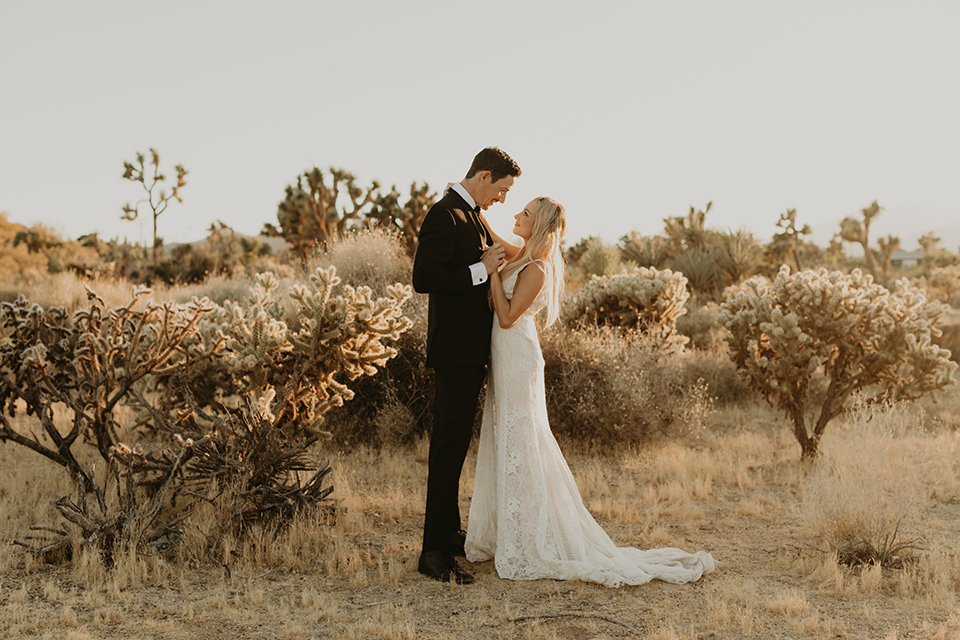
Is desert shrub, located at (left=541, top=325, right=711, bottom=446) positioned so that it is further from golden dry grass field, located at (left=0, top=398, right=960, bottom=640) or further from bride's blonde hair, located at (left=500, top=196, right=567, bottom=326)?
bride's blonde hair, located at (left=500, top=196, right=567, bottom=326)

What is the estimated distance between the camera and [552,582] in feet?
15.1

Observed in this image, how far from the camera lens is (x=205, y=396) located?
7.65 m

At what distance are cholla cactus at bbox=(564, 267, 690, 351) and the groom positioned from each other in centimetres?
610

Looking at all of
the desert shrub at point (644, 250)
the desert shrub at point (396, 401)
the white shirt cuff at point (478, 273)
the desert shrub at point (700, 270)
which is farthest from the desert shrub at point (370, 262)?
the desert shrub at point (644, 250)

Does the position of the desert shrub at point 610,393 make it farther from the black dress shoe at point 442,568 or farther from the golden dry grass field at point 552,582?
the black dress shoe at point 442,568

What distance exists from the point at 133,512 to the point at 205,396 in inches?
110

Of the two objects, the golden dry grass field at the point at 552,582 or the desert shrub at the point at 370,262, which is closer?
the golden dry grass field at the point at 552,582

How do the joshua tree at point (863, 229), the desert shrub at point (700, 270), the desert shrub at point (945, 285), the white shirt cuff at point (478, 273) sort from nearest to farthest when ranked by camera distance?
the white shirt cuff at point (478, 273)
the desert shrub at point (700, 270)
the desert shrub at point (945, 285)
the joshua tree at point (863, 229)

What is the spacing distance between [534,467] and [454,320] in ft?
3.39

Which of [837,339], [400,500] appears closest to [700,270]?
[837,339]

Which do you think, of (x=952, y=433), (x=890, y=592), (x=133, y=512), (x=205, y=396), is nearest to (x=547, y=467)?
(x=890, y=592)

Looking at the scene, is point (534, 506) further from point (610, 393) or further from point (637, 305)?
point (637, 305)

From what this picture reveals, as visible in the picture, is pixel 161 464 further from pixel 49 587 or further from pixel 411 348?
pixel 411 348

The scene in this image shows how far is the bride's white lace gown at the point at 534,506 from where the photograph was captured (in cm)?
466
